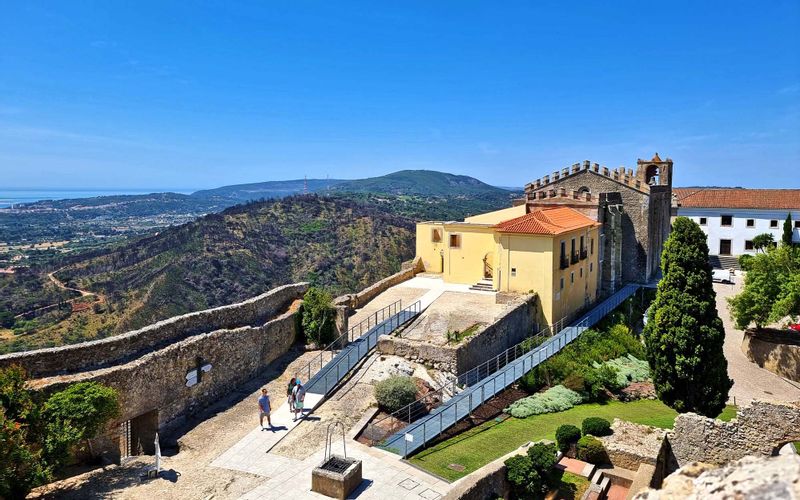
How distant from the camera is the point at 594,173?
36500mm

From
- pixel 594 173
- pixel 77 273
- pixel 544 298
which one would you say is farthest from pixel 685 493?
pixel 77 273

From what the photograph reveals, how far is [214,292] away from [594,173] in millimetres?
41982

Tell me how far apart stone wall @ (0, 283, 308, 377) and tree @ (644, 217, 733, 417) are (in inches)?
557

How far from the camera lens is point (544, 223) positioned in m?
26.6

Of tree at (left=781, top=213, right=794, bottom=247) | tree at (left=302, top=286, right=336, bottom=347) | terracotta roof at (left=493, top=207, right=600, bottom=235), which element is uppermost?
terracotta roof at (left=493, top=207, right=600, bottom=235)

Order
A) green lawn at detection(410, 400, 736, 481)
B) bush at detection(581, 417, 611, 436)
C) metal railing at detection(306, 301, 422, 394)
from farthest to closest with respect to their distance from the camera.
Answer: metal railing at detection(306, 301, 422, 394), bush at detection(581, 417, 611, 436), green lawn at detection(410, 400, 736, 481)

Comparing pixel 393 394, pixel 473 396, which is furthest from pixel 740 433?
pixel 393 394

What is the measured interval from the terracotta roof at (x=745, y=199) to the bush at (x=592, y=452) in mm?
46851

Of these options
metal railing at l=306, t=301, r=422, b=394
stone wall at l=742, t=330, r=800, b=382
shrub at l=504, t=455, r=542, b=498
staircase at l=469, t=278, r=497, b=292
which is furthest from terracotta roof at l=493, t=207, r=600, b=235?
shrub at l=504, t=455, r=542, b=498

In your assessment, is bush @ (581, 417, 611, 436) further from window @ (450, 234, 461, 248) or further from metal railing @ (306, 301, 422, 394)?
window @ (450, 234, 461, 248)

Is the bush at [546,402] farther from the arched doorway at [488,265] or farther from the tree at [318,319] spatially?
the arched doorway at [488,265]

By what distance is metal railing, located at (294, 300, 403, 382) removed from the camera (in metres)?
19.6

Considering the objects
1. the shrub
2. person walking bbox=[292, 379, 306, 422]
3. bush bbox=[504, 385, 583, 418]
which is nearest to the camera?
A: the shrub

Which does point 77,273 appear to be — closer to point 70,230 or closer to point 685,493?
point 685,493
